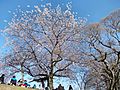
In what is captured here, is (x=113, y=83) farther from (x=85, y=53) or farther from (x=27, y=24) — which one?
(x=27, y=24)

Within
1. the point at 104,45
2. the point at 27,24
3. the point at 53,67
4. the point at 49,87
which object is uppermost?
the point at 27,24

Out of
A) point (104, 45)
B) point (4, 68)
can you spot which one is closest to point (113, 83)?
point (104, 45)

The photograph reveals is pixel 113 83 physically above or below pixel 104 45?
below

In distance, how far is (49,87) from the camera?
30234 millimetres

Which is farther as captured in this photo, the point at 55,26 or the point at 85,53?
the point at 85,53

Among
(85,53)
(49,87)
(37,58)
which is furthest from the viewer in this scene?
(85,53)

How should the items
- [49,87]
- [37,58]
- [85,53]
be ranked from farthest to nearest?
[85,53]
[37,58]
[49,87]

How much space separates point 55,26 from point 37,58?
4262mm

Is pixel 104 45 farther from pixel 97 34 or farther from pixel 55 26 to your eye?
pixel 55 26

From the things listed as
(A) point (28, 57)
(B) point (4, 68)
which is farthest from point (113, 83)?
(B) point (4, 68)

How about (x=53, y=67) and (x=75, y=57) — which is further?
(x=75, y=57)

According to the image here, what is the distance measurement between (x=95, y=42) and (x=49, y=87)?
8.45m

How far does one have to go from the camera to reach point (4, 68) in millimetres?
33625

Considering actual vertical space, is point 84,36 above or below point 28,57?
above
